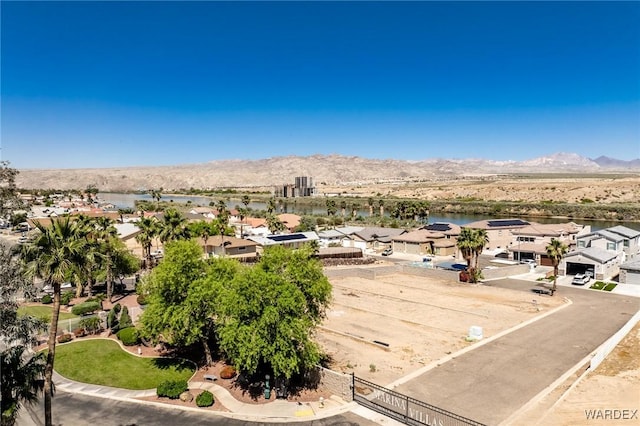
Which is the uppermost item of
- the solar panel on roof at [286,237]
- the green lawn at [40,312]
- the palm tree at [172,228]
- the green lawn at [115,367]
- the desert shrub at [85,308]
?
the palm tree at [172,228]

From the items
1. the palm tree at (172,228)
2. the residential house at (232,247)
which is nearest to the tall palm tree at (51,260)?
the palm tree at (172,228)

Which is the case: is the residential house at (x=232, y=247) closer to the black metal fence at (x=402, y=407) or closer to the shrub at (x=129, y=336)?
the shrub at (x=129, y=336)

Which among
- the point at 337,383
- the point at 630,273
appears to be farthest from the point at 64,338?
the point at 630,273

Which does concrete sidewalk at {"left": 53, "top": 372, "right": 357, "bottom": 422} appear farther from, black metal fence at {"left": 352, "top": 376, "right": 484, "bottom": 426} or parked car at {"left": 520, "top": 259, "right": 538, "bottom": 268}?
parked car at {"left": 520, "top": 259, "right": 538, "bottom": 268}

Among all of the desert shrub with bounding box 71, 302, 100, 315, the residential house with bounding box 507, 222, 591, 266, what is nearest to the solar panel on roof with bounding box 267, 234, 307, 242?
the residential house with bounding box 507, 222, 591, 266

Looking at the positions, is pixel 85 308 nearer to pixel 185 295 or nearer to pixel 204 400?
pixel 185 295
